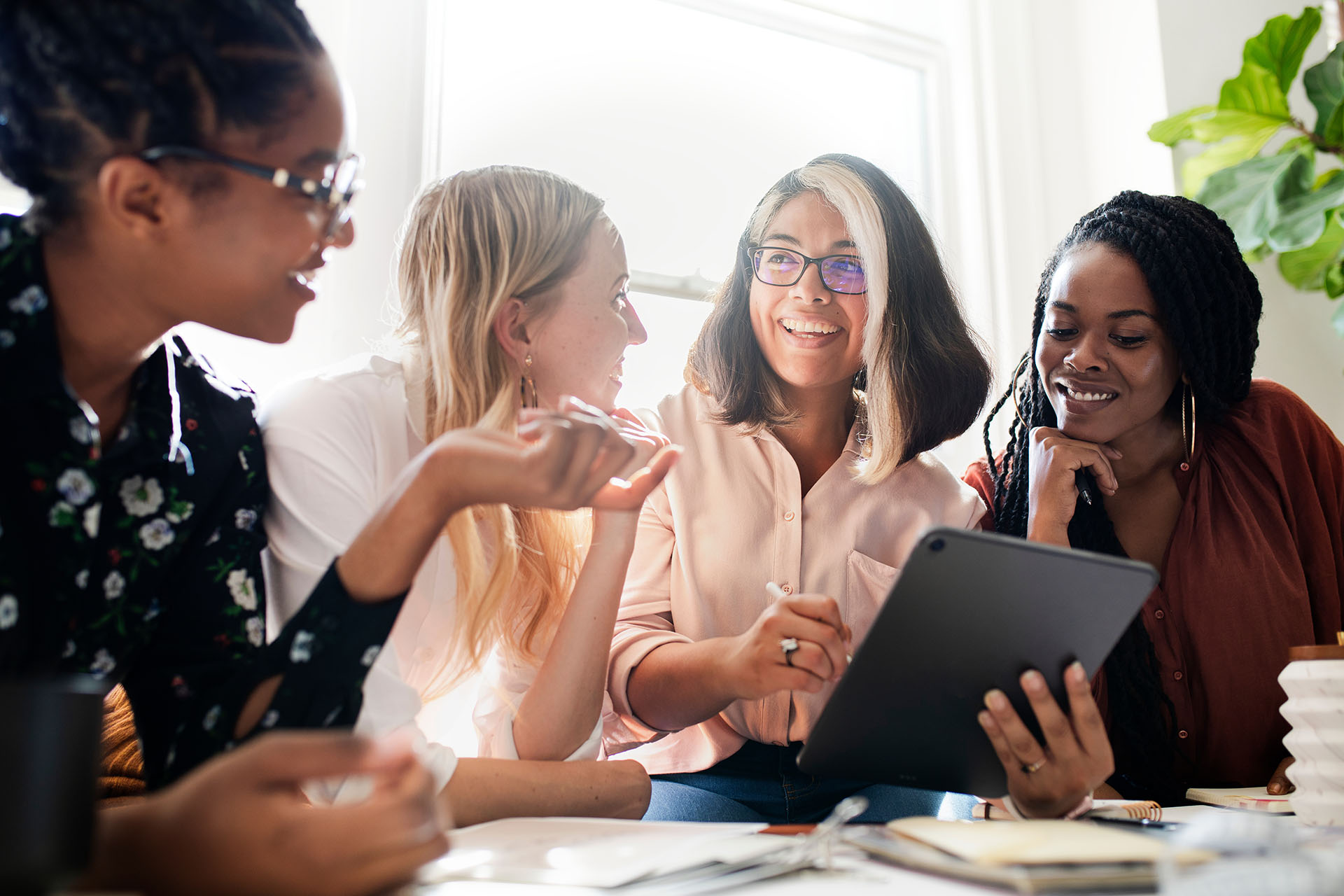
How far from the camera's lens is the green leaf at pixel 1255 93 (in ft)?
7.98

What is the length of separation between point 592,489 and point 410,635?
47cm

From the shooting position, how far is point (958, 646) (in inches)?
33.3

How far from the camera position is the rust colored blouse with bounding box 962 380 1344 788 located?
1.41 m

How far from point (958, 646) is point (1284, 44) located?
89.8 inches

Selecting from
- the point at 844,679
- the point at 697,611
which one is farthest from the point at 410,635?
the point at 844,679

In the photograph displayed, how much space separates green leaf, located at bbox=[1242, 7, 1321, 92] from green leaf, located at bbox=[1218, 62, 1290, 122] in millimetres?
14

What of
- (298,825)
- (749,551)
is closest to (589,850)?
(298,825)

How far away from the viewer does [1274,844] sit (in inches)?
21.4

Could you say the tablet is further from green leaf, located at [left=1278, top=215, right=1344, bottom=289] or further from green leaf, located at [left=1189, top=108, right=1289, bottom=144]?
green leaf, located at [left=1278, top=215, right=1344, bottom=289]

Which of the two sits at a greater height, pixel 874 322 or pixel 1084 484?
pixel 874 322

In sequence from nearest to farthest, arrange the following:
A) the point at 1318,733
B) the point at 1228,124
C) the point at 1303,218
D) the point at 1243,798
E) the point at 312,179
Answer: the point at 312,179
the point at 1318,733
the point at 1243,798
the point at 1303,218
the point at 1228,124

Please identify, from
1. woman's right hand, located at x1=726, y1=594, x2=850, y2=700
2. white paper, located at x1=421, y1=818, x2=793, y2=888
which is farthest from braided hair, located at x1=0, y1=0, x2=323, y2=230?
woman's right hand, located at x1=726, y1=594, x2=850, y2=700

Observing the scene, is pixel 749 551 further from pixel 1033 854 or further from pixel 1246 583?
pixel 1033 854

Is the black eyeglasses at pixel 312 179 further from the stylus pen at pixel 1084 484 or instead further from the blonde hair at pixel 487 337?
the stylus pen at pixel 1084 484
